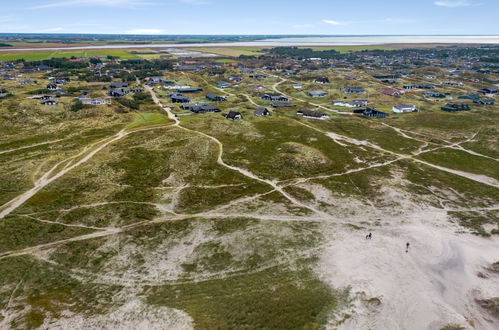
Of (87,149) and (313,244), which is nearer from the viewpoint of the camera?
(313,244)

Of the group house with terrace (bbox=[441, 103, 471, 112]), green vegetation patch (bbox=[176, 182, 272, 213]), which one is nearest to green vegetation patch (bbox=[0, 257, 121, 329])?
green vegetation patch (bbox=[176, 182, 272, 213])

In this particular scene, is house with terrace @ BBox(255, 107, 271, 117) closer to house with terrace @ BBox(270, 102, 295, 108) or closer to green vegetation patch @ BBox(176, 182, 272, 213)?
house with terrace @ BBox(270, 102, 295, 108)

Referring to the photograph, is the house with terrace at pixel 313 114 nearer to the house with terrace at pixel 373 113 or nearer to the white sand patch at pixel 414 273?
the house with terrace at pixel 373 113

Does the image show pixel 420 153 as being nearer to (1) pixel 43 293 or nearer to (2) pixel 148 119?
(2) pixel 148 119

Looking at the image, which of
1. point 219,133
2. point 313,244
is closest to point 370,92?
point 219,133

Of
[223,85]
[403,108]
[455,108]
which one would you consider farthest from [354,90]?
[223,85]

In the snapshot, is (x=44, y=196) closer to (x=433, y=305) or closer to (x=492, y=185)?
(x=433, y=305)

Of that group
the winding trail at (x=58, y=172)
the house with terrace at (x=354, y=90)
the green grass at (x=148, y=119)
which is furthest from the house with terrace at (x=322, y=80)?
the winding trail at (x=58, y=172)
